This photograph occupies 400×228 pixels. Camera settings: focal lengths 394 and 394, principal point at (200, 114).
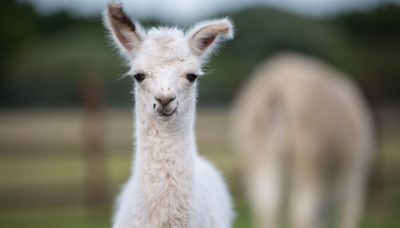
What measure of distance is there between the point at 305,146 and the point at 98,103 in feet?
14.6

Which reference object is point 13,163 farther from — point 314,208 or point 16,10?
point 16,10

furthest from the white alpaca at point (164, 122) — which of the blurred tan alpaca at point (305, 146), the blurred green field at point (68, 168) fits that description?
the blurred green field at point (68, 168)

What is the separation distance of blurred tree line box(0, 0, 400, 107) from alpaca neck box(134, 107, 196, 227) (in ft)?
37.7

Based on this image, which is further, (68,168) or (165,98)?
(68,168)

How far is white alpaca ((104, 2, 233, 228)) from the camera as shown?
2.44m

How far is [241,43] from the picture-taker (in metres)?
18.2

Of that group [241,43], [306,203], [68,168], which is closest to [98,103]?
[68,168]

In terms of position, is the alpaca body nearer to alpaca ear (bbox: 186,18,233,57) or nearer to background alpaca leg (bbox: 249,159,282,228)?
alpaca ear (bbox: 186,18,233,57)

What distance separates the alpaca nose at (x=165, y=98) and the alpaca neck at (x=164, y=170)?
0.27m

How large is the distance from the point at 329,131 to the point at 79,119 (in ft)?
24.2

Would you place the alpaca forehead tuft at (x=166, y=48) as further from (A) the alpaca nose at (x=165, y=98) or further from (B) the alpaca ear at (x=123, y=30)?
(A) the alpaca nose at (x=165, y=98)

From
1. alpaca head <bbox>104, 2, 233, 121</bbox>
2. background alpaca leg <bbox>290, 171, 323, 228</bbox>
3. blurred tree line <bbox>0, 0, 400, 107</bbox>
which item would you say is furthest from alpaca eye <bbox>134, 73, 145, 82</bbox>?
blurred tree line <bbox>0, 0, 400, 107</bbox>

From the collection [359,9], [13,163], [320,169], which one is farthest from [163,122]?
[359,9]

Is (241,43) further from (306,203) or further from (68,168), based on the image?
(306,203)
